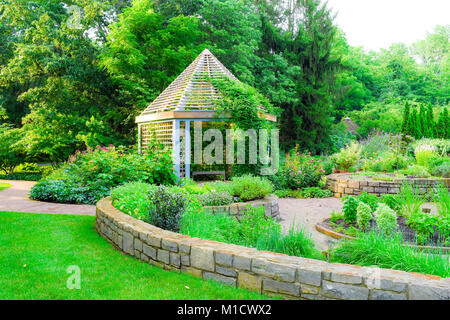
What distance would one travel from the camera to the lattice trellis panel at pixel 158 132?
36.4 feet

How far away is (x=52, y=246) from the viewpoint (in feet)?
15.6

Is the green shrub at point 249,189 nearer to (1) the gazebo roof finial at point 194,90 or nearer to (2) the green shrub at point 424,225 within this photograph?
(2) the green shrub at point 424,225

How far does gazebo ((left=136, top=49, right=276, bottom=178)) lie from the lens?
1036 centimetres

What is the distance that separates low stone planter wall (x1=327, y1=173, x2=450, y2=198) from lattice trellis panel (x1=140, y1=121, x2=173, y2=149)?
207 inches

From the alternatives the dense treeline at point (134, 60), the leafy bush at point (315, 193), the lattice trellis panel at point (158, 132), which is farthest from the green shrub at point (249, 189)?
the dense treeline at point (134, 60)

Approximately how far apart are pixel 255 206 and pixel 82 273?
3815mm

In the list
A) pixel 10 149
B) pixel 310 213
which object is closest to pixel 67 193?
pixel 310 213

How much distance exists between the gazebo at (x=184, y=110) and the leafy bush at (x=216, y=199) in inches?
139

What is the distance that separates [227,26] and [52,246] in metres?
15.6

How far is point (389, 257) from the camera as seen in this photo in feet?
11.7

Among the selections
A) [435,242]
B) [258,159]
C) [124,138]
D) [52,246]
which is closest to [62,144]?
[124,138]

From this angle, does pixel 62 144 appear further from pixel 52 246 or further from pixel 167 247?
pixel 167 247

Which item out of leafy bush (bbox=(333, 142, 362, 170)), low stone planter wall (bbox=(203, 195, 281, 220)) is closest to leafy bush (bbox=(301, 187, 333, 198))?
leafy bush (bbox=(333, 142, 362, 170))

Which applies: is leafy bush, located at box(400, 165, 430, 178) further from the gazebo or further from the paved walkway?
the gazebo
